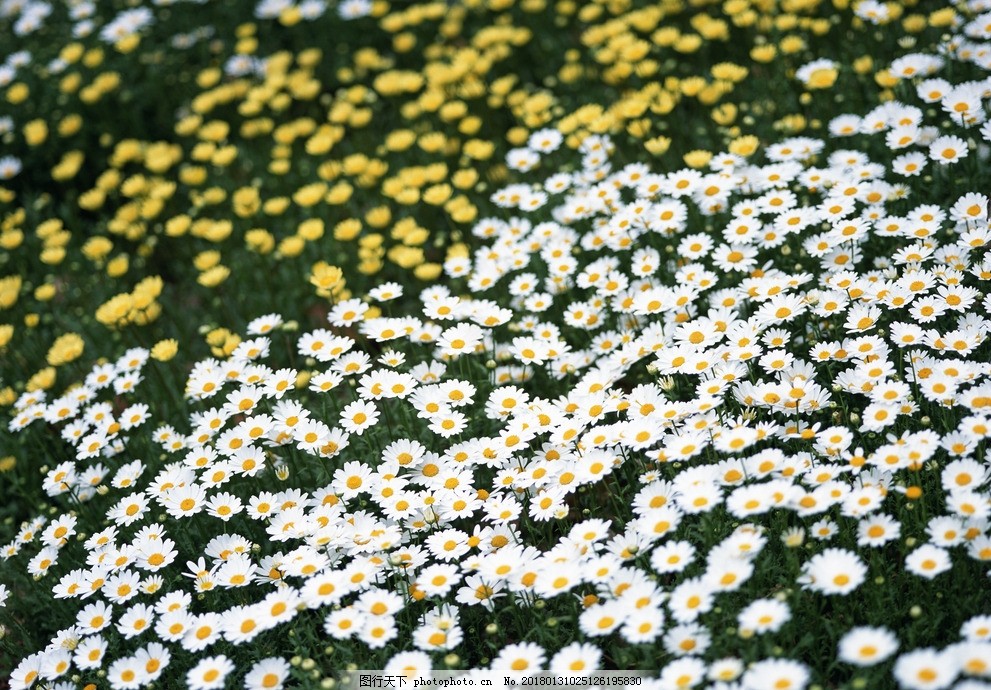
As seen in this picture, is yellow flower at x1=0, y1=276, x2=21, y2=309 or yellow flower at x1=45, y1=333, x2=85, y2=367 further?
yellow flower at x1=0, y1=276, x2=21, y2=309

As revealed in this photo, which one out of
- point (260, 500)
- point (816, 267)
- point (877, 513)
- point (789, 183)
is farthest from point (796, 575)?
point (789, 183)

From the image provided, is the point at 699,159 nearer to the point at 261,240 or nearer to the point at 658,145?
the point at 658,145

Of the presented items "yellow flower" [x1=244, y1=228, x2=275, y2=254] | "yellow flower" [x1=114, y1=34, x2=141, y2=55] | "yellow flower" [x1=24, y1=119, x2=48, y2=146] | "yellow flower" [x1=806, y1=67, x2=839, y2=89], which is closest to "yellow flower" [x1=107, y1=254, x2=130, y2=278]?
"yellow flower" [x1=244, y1=228, x2=275, y2=254]

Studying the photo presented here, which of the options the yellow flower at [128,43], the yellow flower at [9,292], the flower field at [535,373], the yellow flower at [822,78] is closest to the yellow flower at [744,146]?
the flower field at [535,373]

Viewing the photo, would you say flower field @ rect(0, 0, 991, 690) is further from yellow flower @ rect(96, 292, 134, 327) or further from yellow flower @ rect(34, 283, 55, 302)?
yellow flower @ rect(34, 283, 55, 302)

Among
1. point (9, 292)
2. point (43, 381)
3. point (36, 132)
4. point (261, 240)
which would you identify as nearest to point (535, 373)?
point (261, 240)

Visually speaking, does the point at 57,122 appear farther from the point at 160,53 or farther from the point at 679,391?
Result: the point at 679,391

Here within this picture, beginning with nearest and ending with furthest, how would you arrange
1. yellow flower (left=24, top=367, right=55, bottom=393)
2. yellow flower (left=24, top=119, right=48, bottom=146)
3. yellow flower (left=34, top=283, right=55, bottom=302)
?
yellow flower (left=24, top=367, right=55, bottom=393) → yellow flower (left=34, top=283, right=55, bottom=302) → yellow flower (left=24, top=119, right=48, bottom=146)

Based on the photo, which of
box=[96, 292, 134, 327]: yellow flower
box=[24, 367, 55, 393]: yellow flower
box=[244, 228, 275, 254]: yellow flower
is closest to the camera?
box=[24, 367, 55, 393]: yellow flower
